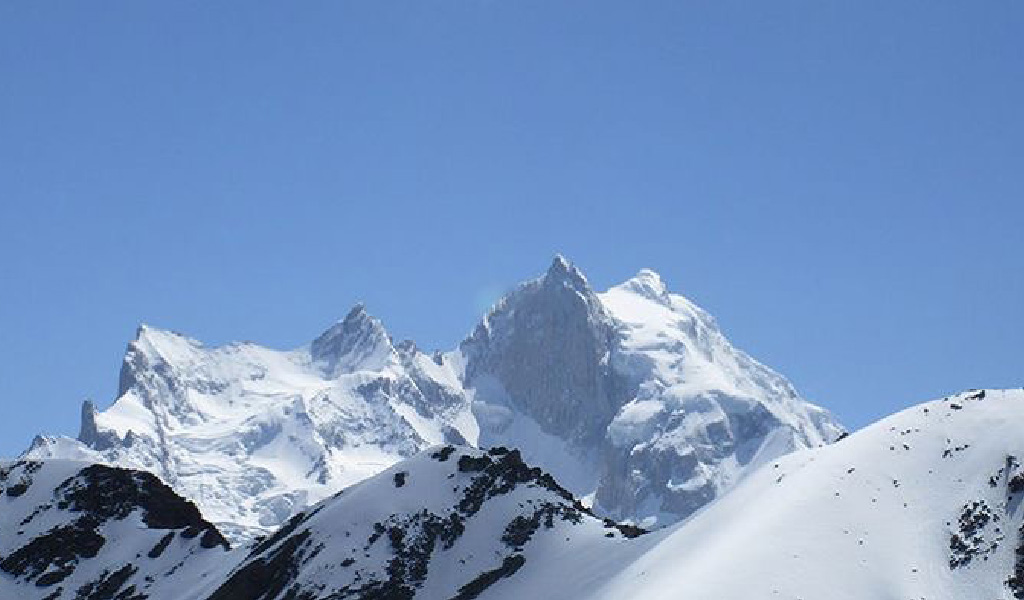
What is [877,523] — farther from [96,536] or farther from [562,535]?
[96,536]

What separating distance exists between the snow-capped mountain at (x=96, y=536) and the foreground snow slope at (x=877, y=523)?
63.3 m

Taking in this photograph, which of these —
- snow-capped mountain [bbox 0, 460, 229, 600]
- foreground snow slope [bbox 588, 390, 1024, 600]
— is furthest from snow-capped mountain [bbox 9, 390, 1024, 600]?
snow-capped mountain [bbox 0, 460, 229, 600]

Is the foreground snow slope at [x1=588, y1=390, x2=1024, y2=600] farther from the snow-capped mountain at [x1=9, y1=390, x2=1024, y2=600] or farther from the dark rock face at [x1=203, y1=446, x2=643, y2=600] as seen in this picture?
the dark rock face at [x1=203, y1=446, x2=643, y2=600]

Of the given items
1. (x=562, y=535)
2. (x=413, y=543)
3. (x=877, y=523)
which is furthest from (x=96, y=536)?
(x=877, y=523)

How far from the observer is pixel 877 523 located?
354ft

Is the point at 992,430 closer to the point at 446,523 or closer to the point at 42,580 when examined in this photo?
the point at 446,523

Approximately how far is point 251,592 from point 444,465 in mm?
22964

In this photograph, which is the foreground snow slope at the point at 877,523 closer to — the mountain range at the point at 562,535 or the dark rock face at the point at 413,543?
the mountain range at the point at 562,535

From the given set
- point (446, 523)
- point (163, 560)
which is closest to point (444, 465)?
point (446, 523)

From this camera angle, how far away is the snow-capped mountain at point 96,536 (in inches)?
6393

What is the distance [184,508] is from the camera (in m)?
184

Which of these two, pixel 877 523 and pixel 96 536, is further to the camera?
pixel 96 536

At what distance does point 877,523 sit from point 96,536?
98393 millimetres

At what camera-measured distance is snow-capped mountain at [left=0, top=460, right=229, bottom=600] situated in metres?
162
